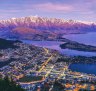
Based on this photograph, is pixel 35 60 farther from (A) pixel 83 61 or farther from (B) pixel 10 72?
(B) pixel 10 72

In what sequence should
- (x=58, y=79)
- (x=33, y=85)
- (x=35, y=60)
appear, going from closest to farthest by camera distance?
(x=33, y=85) < (x=58, y=79) < (x=35, y=60)

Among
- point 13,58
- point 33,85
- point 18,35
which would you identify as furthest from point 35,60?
point 18,35

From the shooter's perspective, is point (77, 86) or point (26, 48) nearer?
point (77, 86)

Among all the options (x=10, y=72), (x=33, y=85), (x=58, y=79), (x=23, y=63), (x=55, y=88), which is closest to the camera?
(x=55, y=88)

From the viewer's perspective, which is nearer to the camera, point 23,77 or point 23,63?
point 23,77

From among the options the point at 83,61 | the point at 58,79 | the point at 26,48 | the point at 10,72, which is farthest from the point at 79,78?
the point at 26,48

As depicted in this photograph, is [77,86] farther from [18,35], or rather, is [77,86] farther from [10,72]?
[18,35]

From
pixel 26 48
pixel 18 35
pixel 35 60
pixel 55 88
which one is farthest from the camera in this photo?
pixel 18 35

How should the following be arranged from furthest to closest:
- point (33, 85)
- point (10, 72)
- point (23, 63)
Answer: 1. point (23, 63)
2. point (10, 72)
3. point (33, 85)
